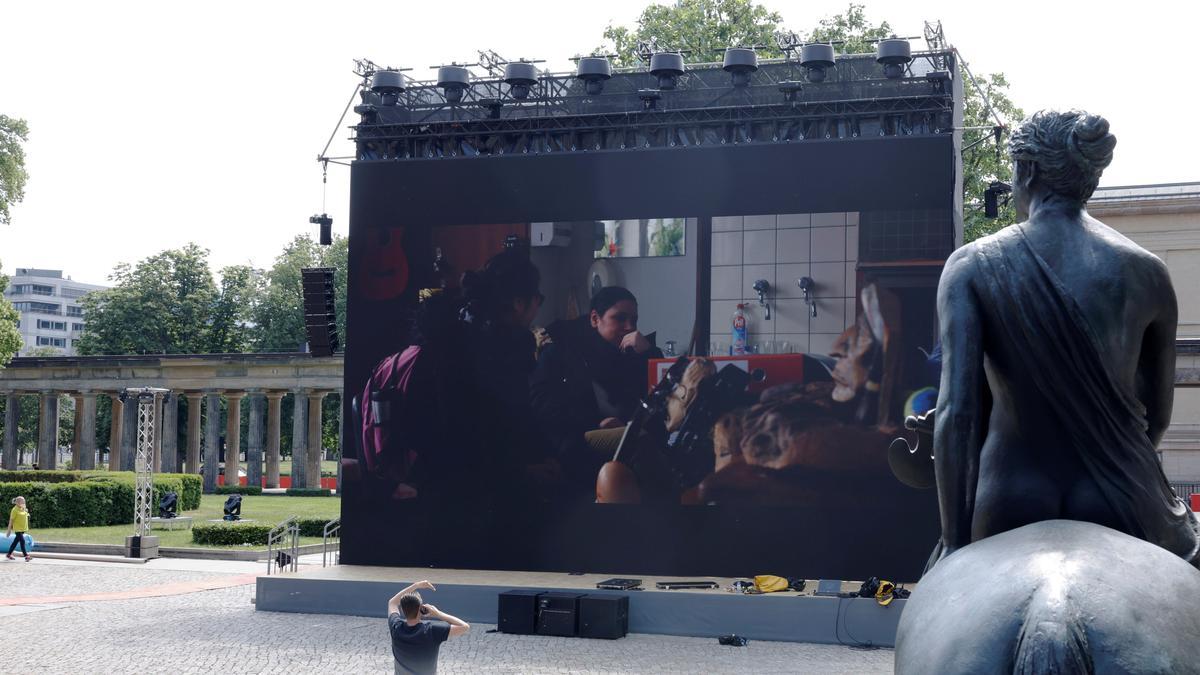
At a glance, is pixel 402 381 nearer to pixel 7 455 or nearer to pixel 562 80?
pixel 562 80

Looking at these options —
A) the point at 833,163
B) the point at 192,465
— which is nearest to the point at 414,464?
the point at 833,163

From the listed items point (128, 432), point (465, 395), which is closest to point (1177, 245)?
point (465, 395)

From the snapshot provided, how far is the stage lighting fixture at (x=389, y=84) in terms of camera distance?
23516mm

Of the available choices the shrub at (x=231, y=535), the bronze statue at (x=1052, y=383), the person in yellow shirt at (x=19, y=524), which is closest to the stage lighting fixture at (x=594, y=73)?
the shrub at (x=231, y=535)

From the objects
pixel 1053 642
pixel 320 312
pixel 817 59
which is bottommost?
pixel 1053 642

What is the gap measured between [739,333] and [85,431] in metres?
45.7

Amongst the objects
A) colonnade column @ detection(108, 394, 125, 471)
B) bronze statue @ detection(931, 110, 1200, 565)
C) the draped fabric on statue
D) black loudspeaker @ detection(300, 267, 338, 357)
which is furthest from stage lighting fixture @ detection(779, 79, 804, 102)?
colonnade column @ detection(108, 394, 125, 471)

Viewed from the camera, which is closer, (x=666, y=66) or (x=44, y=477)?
(x=666, y=66)

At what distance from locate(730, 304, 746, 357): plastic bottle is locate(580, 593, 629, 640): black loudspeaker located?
173 inches

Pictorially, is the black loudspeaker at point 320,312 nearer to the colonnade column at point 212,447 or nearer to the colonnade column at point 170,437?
the colonnade column at point 212,447

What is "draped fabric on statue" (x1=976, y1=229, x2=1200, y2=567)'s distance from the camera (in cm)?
365

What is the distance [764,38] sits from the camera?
38906 mm

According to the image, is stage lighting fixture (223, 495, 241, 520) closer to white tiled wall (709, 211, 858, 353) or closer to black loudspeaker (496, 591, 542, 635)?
black loudspeaker (496, 591, 542, 635)

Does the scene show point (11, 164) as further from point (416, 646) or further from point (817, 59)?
point (416, 646)
